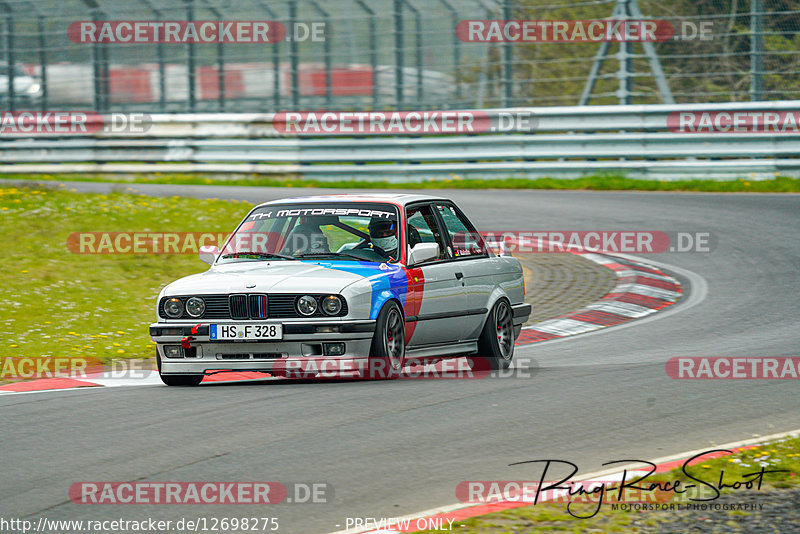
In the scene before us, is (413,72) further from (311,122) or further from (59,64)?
(59,64)

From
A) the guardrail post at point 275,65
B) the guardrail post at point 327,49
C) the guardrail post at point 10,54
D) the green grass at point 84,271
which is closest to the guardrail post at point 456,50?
the guardrail post at point 327,49

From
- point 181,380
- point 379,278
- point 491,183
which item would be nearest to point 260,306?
point 379,278

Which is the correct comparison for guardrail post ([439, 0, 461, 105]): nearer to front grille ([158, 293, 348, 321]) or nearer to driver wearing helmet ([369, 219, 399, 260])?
driver wearing helmet ([369, 219, 399, 260])

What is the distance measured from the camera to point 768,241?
48.9 feet

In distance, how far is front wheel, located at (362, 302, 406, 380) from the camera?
26.1 ft

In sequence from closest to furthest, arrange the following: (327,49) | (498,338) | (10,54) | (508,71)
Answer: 1. (498,338)
2. (508,71)
3. (327,49)
4. (10,54)

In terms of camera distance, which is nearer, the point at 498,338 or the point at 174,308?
the point at 174,308

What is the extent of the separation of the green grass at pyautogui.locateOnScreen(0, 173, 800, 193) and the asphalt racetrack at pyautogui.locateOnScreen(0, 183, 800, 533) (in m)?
9.19

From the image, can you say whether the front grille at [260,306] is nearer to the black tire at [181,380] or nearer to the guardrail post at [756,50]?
the black tire at [181,380]

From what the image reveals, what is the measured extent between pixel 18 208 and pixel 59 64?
9.26m

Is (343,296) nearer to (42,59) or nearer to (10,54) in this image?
(42,59)

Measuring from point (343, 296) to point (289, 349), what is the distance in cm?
51

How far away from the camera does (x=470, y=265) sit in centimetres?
928

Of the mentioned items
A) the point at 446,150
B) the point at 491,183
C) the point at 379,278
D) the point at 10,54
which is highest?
the point at 10,54
